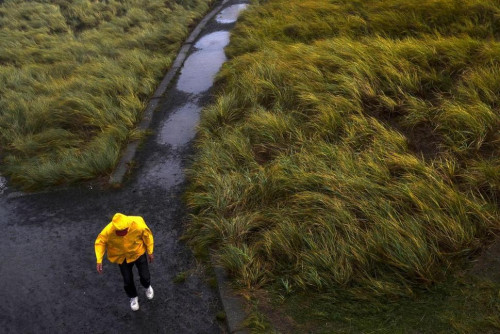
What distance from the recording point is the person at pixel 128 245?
3986 mm

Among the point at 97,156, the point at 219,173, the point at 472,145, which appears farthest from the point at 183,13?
the point at 472,145

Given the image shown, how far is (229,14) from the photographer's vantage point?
1416 cm

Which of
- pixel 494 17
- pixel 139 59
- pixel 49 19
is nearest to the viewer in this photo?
pixel 494 17

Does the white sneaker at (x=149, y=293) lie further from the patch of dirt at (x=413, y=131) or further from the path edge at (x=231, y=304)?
the patch of dirt at (x=413, y=131)

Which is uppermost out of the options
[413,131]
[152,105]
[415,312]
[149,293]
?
[413,131]

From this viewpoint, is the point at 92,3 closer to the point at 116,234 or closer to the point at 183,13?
the point at 183,13

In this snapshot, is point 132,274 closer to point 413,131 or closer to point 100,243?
point 100,243

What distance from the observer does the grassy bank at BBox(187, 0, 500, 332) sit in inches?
159

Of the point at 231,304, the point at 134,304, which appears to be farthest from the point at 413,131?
the point at 134,304

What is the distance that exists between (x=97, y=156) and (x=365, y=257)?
4.23 meters

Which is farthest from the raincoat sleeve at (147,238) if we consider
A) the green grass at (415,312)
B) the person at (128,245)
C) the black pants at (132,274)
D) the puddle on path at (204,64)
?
the puddle on path at (204,64)

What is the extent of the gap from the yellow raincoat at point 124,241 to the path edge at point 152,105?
2.24 metres

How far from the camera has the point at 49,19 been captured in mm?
15141

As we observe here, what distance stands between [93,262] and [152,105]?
4.22 metres
